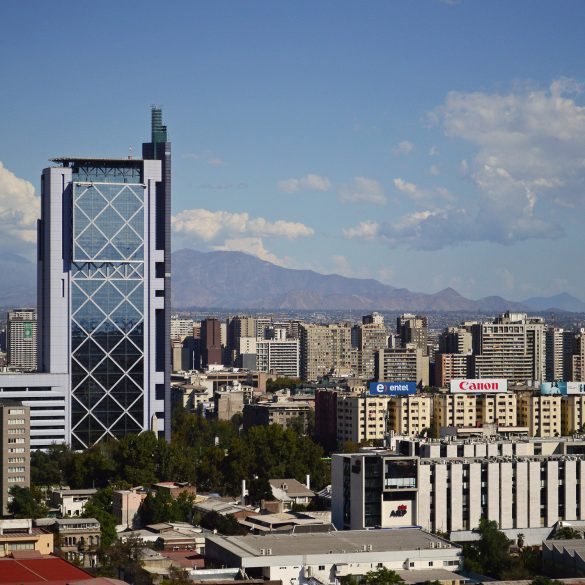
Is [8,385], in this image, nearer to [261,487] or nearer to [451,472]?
[261,487]

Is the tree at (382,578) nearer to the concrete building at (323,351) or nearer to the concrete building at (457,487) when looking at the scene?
the concrete building at (457,487)

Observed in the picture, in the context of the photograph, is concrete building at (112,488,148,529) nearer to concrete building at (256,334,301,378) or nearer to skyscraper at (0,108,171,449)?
skyscraper at (0,108,171,449)

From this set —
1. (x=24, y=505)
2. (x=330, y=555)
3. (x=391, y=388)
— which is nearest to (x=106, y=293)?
(x=391, y=388)

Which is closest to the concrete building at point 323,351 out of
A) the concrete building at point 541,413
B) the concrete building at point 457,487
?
the concrete building at point 541,413

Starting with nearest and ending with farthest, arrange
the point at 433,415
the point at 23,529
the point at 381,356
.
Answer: the point at 23,529
the point at 433,415
the point at 381,356

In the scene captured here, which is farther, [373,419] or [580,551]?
[373,419]

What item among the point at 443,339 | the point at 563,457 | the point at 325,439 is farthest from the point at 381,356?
the point at 563,457

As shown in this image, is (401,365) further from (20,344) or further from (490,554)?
(490,554)
